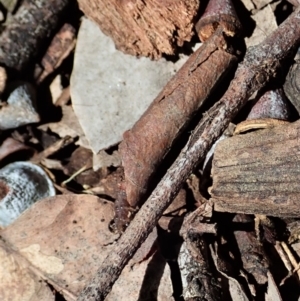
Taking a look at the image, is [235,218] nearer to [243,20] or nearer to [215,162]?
[215,162]

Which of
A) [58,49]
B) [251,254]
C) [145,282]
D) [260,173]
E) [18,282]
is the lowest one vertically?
[251,254]

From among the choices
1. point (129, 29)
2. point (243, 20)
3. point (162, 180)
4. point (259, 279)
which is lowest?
point (259, 279)

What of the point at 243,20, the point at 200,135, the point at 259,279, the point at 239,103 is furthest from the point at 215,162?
the point at 243,20

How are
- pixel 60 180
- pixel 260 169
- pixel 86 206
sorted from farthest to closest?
pixel 60 180 → pixel 86 206 → pixel 260 169

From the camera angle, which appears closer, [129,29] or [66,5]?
[129,29]

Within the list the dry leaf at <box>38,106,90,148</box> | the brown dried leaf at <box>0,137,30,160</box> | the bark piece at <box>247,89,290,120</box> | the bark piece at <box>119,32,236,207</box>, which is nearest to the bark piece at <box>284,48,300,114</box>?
the bark piece at <box>247,89,290,120</box>

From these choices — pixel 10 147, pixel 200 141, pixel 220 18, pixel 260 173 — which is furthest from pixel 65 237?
pixel 220 18

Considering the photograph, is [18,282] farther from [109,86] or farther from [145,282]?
[109,86]
